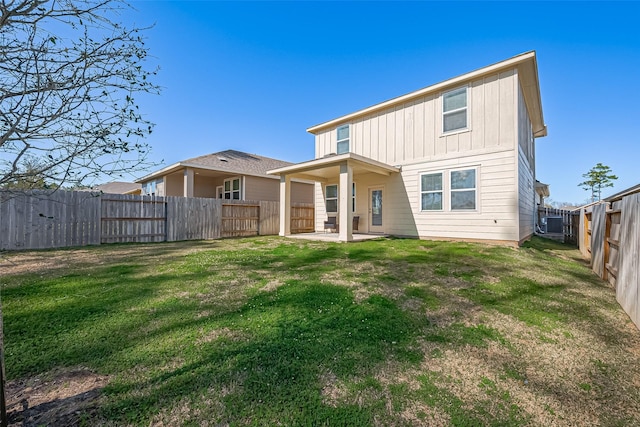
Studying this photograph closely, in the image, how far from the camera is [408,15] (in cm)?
1009

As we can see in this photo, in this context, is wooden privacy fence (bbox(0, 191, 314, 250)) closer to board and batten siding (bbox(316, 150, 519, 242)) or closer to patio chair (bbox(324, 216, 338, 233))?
patio chair (bbox(324, 216, 338, 233))

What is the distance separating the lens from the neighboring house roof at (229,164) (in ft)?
44.4

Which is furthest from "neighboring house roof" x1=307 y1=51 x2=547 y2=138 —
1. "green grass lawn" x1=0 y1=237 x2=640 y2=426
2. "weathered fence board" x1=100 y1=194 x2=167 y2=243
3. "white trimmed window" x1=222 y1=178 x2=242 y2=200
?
"weathered fence board" x1=100 y1=194 x2=167 y2=243

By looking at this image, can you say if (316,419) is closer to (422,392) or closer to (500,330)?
(422,392)

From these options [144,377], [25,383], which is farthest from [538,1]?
[25,383]

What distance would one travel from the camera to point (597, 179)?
29500mm

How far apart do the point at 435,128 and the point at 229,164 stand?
36.4 ft

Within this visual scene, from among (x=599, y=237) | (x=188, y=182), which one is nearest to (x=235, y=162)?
(x=188, y=182)

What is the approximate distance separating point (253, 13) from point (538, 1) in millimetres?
9213

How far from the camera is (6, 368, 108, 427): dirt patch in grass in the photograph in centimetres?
162

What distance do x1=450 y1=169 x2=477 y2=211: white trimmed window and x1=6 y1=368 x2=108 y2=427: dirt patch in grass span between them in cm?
1001

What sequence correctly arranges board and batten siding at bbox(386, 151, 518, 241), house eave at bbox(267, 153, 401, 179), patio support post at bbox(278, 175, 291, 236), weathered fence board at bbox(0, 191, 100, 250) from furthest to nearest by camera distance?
patio support post at bbox(278, 175, 291, 236)
house eave at bbox(267, 153, 401, 179)
board and batten siding at bbox(386, 151, 518, 241)
weathered fence board at bbox(0, 191, 100, 250)

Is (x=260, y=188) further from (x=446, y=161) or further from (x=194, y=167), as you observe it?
(x=446, y=161)

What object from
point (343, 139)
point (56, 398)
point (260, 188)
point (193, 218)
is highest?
point (343, 139)
